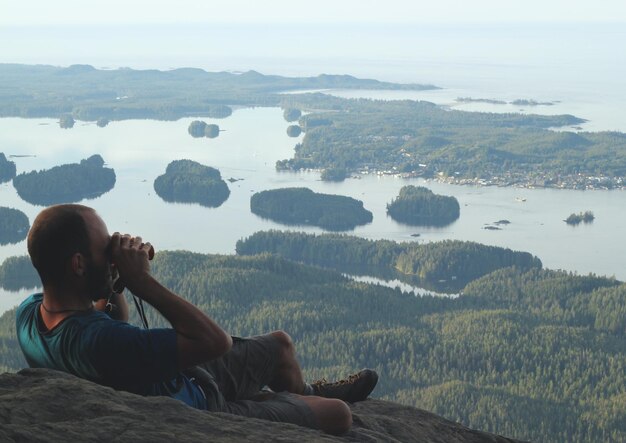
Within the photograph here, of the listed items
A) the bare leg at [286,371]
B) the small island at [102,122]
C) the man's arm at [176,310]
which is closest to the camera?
the man's arm at [176,310]

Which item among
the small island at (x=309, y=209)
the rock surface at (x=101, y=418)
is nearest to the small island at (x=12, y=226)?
the small island at (x=309, y=209)

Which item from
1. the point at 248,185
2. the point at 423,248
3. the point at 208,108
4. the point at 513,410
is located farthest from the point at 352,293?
the point at 208,108

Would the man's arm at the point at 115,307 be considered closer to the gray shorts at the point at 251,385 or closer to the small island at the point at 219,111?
the gray shorts at the point at 251,385

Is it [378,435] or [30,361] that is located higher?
[30,361]

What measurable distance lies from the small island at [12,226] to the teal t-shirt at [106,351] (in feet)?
210

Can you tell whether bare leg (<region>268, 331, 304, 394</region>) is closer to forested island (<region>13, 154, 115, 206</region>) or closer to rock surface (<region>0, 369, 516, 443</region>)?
rock surface (<region>0, 369, 516, 443</region>)

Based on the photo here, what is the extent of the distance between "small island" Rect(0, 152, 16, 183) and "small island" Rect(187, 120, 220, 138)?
36955 millimetres

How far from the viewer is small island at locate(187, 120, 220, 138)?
409 feet

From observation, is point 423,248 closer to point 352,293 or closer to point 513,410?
point 352,293

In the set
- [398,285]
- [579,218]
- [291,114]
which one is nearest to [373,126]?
[291,114]

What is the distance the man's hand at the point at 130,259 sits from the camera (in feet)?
21.0

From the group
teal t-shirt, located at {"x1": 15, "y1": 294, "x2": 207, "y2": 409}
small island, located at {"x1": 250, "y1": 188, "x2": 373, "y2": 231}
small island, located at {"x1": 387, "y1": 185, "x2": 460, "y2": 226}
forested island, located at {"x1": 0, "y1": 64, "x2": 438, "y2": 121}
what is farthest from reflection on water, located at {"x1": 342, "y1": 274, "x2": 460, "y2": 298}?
forested island, located at {"x1": 0, "y1": 64, "x2": 438, "y2": 121}

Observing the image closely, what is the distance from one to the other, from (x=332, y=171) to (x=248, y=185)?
570 inches

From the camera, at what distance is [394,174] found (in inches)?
4213
